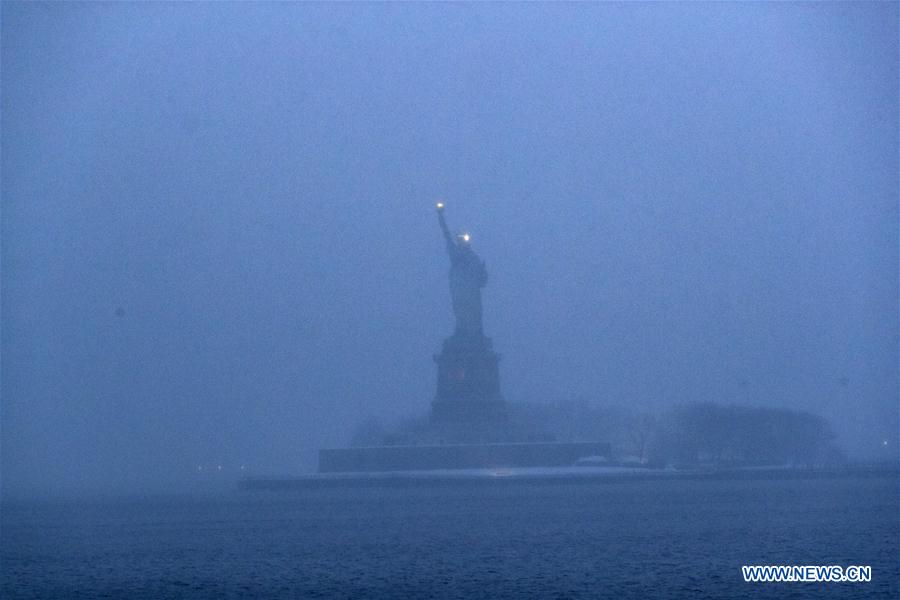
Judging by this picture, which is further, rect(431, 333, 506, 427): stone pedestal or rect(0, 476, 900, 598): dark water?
rect(431, 333, 506, 427): stone pedestal

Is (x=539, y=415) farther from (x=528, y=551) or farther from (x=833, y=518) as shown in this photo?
(x=528, y=551)

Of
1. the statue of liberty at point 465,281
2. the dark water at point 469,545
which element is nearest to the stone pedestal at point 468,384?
the statue of liberty at point 465,281

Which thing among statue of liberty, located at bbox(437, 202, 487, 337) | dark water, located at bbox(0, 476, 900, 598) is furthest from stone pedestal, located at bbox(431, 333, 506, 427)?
dark water, located at bbox(0, 476, 900, 598)

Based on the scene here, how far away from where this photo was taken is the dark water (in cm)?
3569

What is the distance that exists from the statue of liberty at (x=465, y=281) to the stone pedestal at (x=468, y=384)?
67cm

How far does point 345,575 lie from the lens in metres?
38.6

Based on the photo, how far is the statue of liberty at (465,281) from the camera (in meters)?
83.2

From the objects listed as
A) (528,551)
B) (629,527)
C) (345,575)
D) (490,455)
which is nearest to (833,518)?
(629,527)

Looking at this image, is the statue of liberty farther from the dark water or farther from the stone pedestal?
the dark water

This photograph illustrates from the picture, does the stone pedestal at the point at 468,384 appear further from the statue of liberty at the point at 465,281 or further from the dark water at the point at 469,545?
the dark water at the point at 469,545

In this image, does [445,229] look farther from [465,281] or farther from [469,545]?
[469,545]

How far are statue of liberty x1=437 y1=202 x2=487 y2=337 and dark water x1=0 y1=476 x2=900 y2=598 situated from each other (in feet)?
41.6

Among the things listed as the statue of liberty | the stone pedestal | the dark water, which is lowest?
the dark water

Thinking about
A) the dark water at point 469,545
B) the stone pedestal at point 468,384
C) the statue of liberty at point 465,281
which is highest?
the statue of liberty at point 465,281
